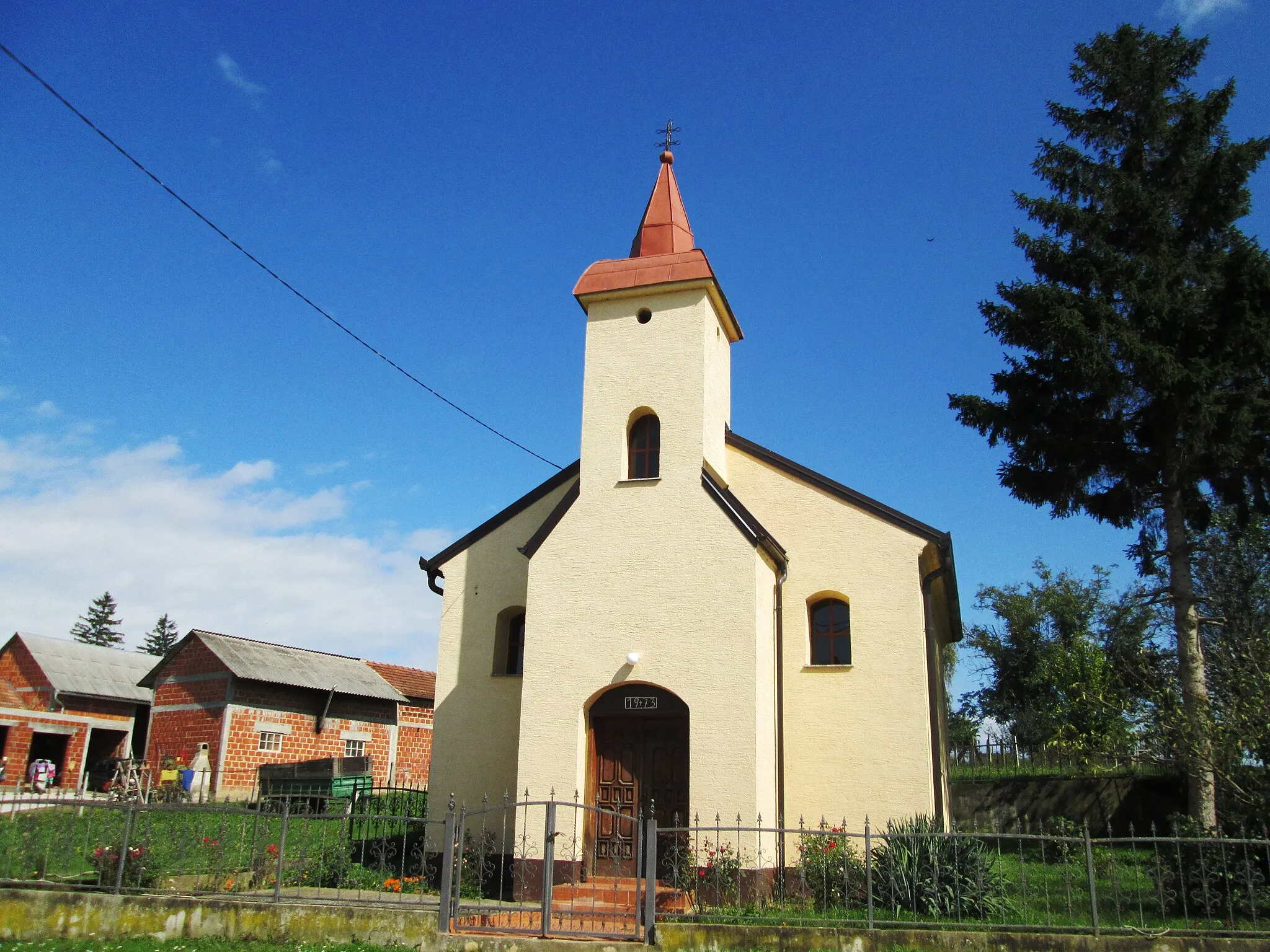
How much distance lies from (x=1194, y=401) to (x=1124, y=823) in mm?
8995

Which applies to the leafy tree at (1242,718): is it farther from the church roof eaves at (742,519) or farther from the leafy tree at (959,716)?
the leafy tree at (959,716)

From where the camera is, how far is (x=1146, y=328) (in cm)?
1716

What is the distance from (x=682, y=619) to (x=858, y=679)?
323cm

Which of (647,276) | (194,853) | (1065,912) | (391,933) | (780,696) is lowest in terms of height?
(391,933)

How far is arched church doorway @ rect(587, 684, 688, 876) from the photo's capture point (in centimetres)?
1452

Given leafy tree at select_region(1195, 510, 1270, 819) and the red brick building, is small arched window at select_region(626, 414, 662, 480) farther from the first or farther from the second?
the red brick building

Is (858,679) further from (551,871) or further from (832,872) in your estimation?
(551,871)

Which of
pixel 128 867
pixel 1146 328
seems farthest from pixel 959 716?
pixel 128 867

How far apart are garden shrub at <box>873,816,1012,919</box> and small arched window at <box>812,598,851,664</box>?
12.0 feet

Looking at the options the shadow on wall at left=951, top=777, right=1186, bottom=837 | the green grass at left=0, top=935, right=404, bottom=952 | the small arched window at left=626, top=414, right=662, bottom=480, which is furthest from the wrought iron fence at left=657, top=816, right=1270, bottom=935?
the small arched window at left=626, top=414, right=662, bottom=480

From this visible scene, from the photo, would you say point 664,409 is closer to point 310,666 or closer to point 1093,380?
point 1093,380

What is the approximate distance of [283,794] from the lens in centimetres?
1966

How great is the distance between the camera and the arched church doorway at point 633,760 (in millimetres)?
14516

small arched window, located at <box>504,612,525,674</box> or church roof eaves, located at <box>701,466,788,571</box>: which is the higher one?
church roof eaves, located at <box>701,466,788,571</box>
